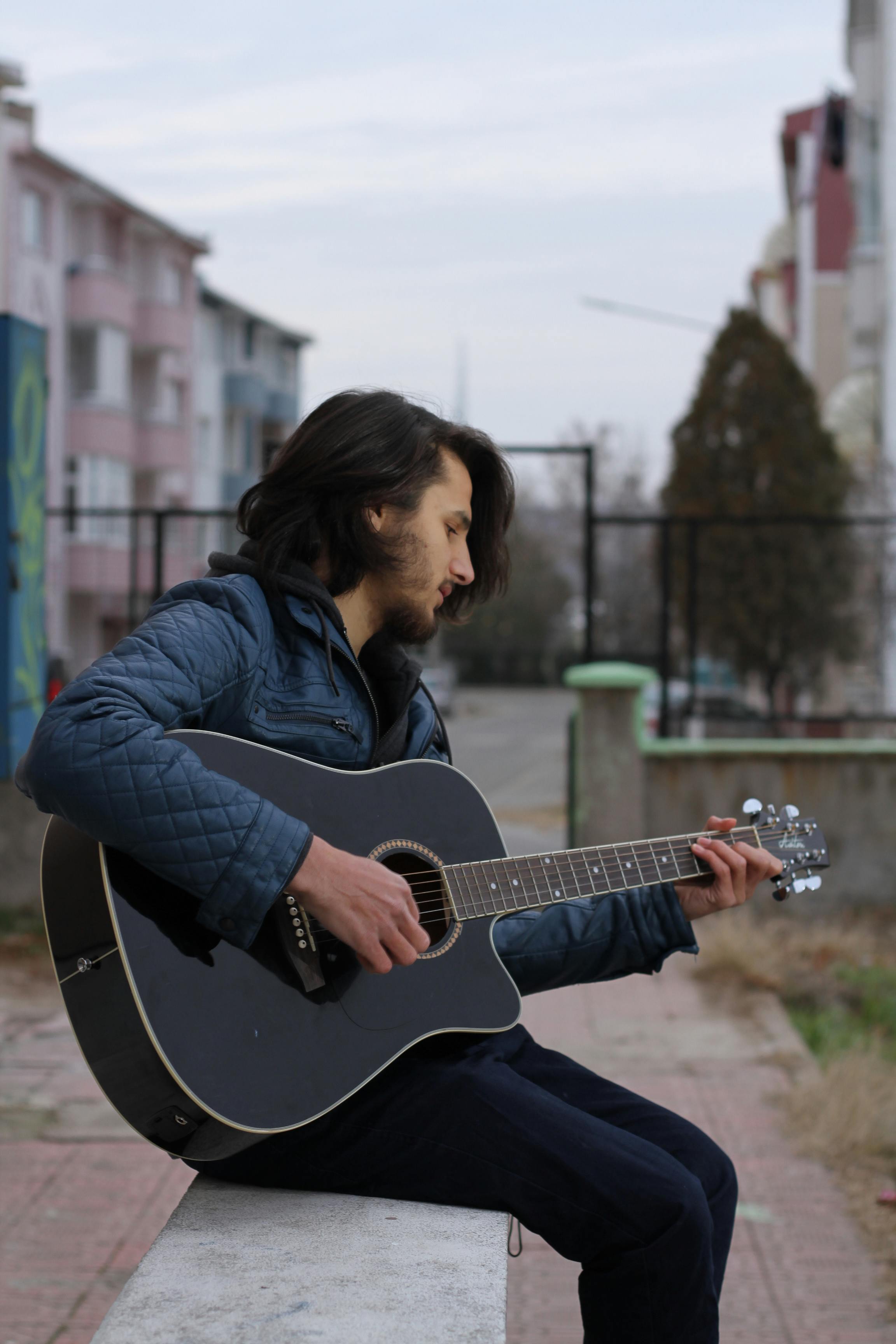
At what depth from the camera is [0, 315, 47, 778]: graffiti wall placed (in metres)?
6.30

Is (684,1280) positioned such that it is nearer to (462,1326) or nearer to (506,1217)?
(506,1217)

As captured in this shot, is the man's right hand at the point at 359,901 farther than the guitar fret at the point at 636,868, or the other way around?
the guitar fret at the point at 636,868

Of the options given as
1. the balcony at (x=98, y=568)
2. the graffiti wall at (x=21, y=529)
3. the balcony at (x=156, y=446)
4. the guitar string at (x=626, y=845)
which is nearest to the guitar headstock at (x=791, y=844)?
the guitar string at (x=626, y=845)

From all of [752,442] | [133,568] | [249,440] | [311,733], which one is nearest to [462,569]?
[311,733]

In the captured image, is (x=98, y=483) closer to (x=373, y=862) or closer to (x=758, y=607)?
(x=758, y=607)

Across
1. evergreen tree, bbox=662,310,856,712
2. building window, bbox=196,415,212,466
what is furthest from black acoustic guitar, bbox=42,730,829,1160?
building window, bbox=196,415,212,466

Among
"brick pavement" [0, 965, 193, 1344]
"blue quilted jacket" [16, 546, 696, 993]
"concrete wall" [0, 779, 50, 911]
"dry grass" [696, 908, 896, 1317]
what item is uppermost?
"blue quilted jacket" [16, 546, 696, 993]

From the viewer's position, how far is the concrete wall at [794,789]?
7.24 metres

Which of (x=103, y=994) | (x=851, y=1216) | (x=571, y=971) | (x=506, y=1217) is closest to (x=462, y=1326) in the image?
(x=506, y=1217)

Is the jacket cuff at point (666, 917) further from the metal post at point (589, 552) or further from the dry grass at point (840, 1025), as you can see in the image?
the metal post at point (589, 552)

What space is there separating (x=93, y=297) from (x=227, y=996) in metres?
34.3

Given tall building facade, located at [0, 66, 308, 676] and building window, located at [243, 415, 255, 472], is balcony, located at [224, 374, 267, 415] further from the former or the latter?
building window, located at [243, 415, 255, 472]

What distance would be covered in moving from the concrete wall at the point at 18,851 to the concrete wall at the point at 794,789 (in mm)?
2778

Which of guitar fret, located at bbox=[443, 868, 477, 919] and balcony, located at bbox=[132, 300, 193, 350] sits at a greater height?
balcony, located at bbox=[132, 300, 193, 350]
